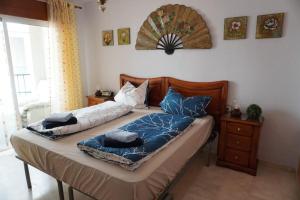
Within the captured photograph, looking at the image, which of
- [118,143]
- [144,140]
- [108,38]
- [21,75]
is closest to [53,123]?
[118,143]

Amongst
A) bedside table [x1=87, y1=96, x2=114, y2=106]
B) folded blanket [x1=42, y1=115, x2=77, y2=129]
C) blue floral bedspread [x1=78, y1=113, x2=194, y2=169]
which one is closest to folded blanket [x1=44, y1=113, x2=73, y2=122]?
folded blanket [x1=42, y1=115, x2=77, y2=129]

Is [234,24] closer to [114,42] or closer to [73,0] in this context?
[114,42]

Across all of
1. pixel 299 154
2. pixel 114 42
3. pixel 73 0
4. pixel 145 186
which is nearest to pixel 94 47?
pixel 114 42

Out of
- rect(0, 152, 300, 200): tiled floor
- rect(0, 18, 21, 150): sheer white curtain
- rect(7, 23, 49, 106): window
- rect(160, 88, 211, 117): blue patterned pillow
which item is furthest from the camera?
rect(7, 23, 49, 106): window

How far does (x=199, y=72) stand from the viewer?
→ 2.98m

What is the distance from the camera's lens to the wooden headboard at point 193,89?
283 centimetres

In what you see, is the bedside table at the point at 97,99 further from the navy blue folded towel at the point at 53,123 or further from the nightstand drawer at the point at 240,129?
the nightstand drawer at the point at 240,129

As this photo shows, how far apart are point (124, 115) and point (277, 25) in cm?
221

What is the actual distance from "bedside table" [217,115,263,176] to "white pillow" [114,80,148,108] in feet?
4.16

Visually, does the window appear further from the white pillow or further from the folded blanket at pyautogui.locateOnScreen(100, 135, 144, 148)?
the folded blanket at pyautogui.locateOnScreen(100, 135, 144, 148)

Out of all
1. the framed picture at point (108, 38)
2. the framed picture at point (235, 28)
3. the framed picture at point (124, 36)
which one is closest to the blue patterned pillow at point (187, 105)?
the framed picture at point (235, 28)

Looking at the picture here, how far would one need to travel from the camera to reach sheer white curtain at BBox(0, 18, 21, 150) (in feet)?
9.89

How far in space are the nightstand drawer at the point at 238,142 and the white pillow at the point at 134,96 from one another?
1353mm

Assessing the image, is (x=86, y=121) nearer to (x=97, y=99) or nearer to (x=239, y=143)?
(x=97, y=99)
